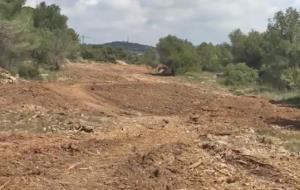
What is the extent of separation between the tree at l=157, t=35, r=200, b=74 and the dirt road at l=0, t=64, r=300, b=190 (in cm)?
3469

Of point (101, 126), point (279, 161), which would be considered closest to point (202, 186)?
point (279, 161)

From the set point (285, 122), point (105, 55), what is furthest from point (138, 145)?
point (105, 55)

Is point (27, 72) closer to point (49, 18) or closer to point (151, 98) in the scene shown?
point (151, 98)

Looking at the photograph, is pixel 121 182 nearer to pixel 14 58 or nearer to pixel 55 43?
pixel 14 58

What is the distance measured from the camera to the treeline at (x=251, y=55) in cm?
4141

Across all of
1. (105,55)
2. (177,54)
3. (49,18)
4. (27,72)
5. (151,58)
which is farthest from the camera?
(105,55)

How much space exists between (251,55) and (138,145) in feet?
161

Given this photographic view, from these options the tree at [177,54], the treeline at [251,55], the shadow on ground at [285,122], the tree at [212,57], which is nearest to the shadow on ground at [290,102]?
the treeline at [251,55]

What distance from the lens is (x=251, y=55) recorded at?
201 feet

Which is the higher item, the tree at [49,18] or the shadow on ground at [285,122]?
the tree at [49,18]

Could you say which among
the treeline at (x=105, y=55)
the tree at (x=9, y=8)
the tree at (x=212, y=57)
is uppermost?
the tree at (x=9, y=8)

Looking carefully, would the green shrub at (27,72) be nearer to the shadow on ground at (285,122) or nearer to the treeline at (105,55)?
the shadow on ground at (285,122)

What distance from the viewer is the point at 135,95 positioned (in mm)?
26188

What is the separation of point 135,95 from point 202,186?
1659 centimetres
